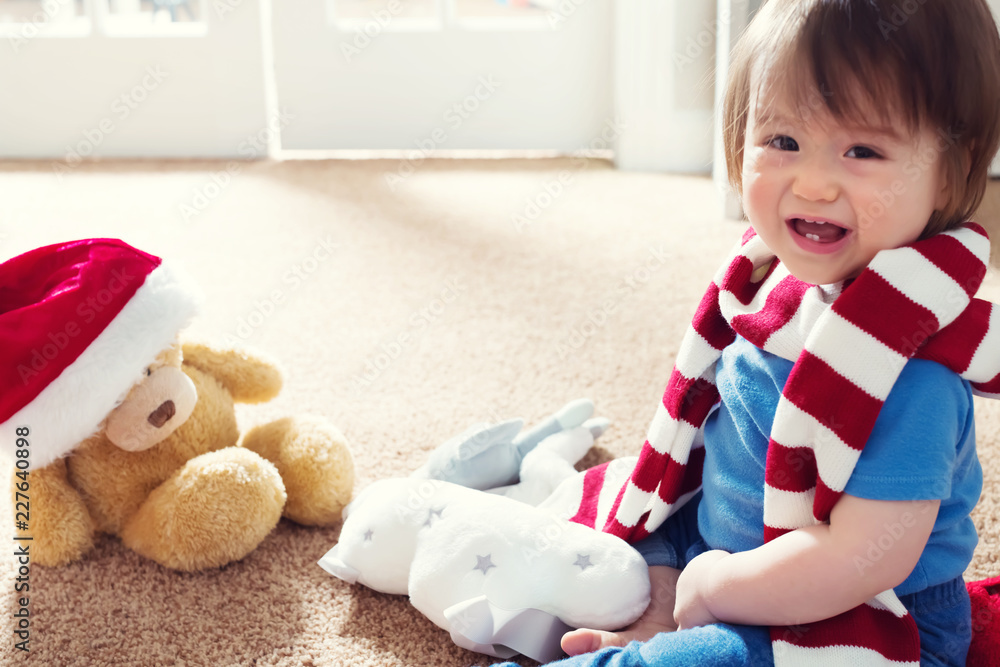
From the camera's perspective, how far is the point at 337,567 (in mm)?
786

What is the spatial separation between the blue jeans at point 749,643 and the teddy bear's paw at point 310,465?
11.9 inches

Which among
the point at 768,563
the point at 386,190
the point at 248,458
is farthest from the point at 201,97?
the point at 768,563

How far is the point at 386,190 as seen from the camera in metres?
2.08

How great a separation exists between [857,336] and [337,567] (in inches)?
19.1

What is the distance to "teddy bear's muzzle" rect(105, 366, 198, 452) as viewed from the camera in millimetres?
780

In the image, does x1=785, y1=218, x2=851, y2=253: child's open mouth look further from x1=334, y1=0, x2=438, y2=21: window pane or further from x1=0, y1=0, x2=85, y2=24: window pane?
x1=0, y1=0, x2=85, y2=24: window pane

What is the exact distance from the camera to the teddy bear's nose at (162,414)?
79 centimetres

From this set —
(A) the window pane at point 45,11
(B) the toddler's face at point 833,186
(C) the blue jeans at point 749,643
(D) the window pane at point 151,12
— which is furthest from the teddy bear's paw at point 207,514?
(A) the window pane at point 45,11

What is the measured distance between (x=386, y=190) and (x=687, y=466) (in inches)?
57.5

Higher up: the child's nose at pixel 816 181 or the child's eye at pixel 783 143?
the child's eye at pixel 783 143

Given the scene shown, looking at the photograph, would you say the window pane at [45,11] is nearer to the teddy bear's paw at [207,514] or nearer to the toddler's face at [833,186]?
the teddy bear's paw at [207,514]

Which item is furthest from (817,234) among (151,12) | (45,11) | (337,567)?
(45,11)

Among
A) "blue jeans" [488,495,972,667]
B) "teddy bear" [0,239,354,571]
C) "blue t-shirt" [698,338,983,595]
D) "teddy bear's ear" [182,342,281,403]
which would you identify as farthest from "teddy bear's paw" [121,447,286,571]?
"blue t-shirt" [698,338,983,595]

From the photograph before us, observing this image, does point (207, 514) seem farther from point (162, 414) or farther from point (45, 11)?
point (45, 11)
